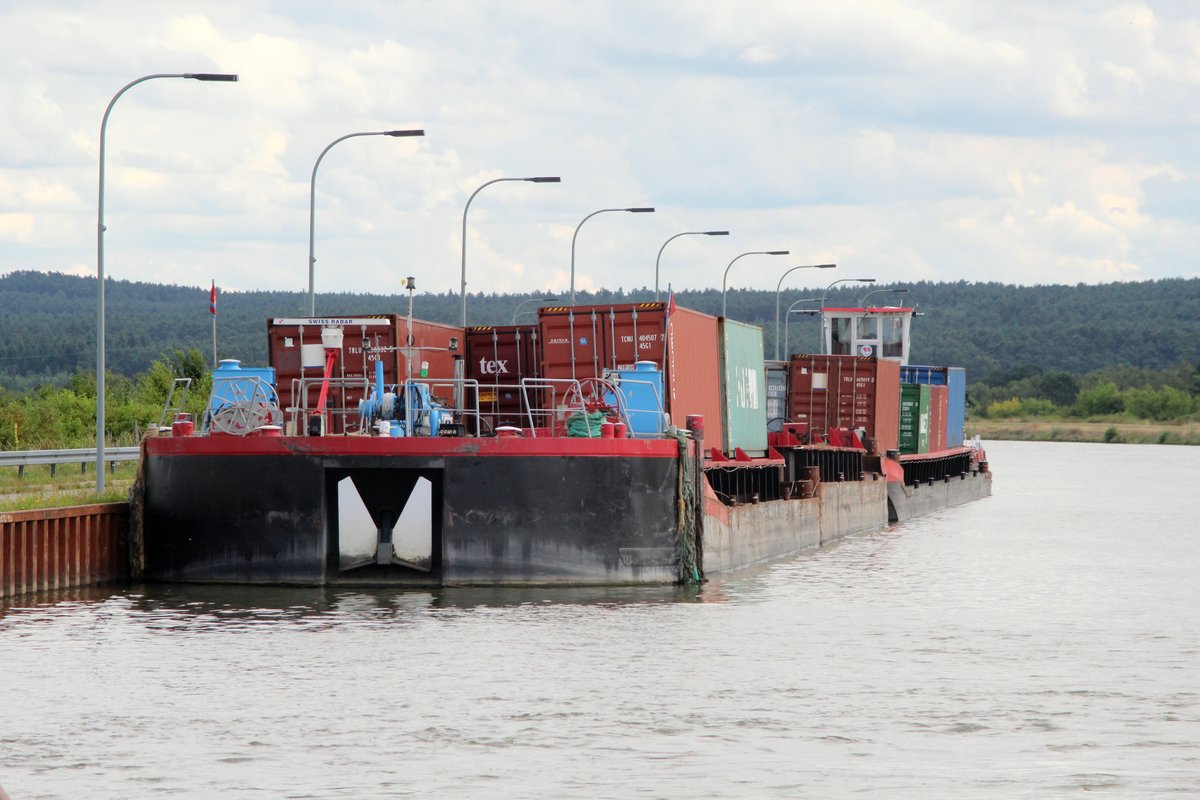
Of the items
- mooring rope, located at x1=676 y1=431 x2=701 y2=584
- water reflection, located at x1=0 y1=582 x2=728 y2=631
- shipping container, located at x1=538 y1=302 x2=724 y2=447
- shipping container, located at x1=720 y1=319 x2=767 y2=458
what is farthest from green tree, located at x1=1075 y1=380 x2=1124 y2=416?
water reflection, located at x1=0 y1=582 x2=728 y2=631

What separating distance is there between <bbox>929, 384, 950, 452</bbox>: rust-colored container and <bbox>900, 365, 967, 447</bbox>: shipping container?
0.48 meters

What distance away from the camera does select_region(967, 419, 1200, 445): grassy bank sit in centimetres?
13475

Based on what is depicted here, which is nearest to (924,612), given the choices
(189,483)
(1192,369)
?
(189,483)

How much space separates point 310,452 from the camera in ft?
80.3

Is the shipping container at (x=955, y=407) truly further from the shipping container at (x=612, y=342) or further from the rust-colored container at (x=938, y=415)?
the shipping container at (x=612, y=342)

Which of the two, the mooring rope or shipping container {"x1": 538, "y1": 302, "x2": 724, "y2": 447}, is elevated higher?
shipping container {"x1": 538, "y1": 302, "x2": 724, "y2": 447}

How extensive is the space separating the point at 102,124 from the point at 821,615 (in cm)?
1512

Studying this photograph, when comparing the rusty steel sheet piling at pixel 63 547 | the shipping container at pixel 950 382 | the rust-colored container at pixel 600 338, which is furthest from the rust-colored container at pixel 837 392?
the rusty steel sheet piling at pixel 63 547

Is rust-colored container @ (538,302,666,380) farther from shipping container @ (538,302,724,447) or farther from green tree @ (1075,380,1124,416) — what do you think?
green tree @ (1075,380,1124,416)

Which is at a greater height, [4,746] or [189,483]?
[189,483]

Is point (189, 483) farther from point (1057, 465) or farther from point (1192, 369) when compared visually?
point (1192, 369)

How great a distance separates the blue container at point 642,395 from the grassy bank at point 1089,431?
11227cm

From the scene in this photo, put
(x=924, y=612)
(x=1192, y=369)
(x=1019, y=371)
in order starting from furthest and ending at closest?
1. (x=1019, y=371)
2. (x=1192, y=369)
3. (x=924, y=612)

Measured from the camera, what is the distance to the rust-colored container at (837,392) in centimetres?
4869
